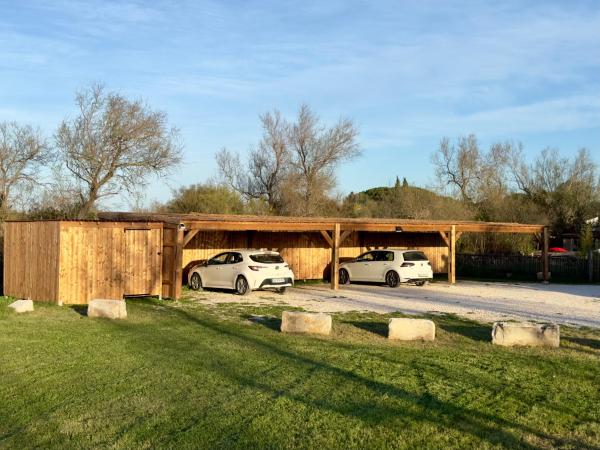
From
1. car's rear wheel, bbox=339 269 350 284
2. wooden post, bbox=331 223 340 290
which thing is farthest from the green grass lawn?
car's rear wheel, bbox=339 269 350 284

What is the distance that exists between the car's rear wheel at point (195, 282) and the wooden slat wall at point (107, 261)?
3030 millimetres

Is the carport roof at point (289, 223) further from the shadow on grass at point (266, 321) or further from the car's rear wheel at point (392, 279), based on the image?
the shadow on grass at point (266, 321)

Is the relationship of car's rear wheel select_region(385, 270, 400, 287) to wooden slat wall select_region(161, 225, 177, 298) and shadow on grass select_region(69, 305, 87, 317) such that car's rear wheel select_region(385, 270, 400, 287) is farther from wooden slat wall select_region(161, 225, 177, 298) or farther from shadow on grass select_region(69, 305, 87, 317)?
shadow on grass select_region(69, 305, 87, 317)

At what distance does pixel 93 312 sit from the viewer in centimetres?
1273

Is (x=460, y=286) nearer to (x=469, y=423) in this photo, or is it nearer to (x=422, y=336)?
(x=422, y=336)

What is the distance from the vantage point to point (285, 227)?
19.6m

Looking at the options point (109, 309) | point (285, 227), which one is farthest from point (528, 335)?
point (285, 227)

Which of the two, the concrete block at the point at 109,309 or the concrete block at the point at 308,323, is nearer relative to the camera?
the concrete block at the point at 308,323

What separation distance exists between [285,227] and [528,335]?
10.8 metres

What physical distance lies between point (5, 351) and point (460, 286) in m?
16.6

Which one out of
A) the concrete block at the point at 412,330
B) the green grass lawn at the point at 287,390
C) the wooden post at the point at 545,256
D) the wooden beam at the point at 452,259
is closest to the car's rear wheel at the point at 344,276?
the wooden beam at the point at 452,259

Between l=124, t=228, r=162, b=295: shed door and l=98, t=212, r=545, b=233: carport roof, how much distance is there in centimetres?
79

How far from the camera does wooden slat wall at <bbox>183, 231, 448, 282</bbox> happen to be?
22.4m

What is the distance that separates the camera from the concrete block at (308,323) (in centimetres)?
1073
